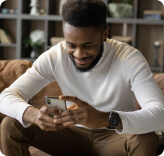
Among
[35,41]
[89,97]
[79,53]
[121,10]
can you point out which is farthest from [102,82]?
[35,41]

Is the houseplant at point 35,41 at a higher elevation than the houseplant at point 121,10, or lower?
lower

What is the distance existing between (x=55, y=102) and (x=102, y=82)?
1.36 feet

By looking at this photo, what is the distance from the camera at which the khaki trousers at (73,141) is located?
61.7 inches

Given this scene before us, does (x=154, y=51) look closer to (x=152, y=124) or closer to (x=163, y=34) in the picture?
(x=163, y=34)

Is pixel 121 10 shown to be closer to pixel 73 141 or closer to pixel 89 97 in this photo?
pixel 89 97

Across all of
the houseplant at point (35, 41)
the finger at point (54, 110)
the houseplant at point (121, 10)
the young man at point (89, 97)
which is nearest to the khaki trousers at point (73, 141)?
the young man at point (89, 97)

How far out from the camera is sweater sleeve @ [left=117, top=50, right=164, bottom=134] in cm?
151

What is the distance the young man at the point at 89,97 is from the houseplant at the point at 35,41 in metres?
2.81

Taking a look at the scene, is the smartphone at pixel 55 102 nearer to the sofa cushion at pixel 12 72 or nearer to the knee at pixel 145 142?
the knee at pixel 145 142

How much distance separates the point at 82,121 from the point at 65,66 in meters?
0.50

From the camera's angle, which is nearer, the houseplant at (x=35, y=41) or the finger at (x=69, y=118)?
the finger at (x=69, y=118)

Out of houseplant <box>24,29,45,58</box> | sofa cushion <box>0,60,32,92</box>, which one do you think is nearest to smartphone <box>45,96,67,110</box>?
sofa cushion <box>0,60,32,92</box>

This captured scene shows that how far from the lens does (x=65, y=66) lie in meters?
1.87

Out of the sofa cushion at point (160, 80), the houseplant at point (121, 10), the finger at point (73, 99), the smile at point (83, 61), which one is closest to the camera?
the finger at point (73, 99)
